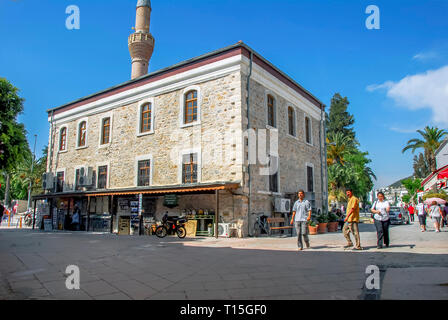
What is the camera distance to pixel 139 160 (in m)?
17.4

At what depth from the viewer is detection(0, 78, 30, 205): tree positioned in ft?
37.1

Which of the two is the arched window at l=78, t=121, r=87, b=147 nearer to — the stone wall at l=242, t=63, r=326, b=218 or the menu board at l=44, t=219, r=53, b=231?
the menu board at l=44, t=219, r=53, b=231

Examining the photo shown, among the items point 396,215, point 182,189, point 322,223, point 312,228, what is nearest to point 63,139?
point 182,189

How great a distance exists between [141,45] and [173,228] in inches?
639

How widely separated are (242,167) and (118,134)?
8.80m

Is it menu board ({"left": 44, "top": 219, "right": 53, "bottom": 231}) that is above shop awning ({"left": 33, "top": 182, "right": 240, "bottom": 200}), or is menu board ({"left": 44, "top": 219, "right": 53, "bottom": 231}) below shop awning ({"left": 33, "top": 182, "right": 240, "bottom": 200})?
below

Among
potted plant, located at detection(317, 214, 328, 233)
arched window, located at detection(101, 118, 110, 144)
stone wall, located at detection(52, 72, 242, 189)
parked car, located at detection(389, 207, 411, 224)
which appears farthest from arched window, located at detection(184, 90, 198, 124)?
parked car, located at detection(389, 207, 411, 224)

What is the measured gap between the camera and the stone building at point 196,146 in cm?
1421

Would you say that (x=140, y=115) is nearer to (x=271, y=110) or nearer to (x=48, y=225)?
(x=271, y=110)

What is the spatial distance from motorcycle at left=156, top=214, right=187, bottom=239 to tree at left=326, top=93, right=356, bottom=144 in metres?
37.5

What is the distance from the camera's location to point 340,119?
1850 inches
